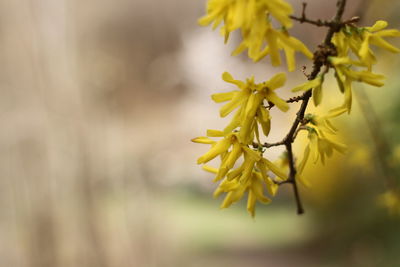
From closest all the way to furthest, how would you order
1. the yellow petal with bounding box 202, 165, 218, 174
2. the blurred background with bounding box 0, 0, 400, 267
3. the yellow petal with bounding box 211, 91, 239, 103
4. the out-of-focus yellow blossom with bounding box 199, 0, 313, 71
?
the out-of-focus yellow blossom with bounding box 199, 0, 313, 71 < the yellow petal with bounding box 211, 91, 239, 103 < the yellow petal with bounding box 202, 165, 218, 174 < the blurred background with bounding box 0, 0, 400, 267

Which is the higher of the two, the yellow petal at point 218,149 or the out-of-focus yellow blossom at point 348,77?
the out-of-focus yellow blossom at point 348,77

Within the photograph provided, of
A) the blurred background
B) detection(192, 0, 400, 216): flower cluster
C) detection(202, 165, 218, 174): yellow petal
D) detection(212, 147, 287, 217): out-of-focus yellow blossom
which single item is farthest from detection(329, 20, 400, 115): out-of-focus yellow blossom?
the blurred background

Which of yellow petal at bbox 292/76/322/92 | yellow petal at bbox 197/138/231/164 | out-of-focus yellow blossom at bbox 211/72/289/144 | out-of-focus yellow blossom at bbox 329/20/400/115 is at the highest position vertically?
out-of-focus yellow blossom at bbox 329/20/400/115

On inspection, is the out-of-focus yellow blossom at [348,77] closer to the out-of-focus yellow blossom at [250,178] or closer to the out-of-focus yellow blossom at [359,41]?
the out-of-focus yellow blossom at [359,41]

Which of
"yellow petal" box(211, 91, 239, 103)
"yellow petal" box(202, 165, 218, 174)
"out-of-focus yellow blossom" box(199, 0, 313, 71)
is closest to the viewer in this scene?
"out-of-focus yellow blossom" box(199, 0, 313, 71)

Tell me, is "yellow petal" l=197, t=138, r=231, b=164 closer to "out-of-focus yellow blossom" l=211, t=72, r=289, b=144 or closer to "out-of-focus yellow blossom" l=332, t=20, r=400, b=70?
"out-of-focus yellow blossom" l=211, t=72, r=289, b=144

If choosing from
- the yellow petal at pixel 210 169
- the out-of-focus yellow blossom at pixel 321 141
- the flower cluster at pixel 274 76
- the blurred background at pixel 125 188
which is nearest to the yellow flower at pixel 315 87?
the flower cluster at pixel 274 76

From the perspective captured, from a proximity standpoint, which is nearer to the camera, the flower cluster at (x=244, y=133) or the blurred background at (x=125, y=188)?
the flower cluster at (x=244, y=133)
